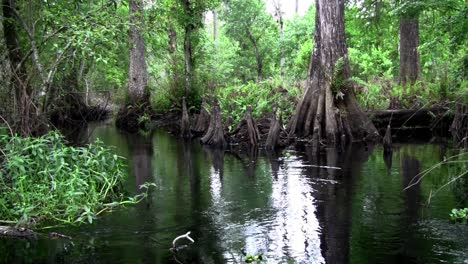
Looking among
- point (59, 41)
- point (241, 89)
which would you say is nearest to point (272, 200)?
point (59, 41)

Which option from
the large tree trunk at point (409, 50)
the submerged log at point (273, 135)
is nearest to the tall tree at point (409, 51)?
the large tree trunk at point (409, 50)

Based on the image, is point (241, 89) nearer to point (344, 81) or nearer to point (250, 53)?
point (344, 81)

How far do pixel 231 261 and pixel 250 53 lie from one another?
29045 mm

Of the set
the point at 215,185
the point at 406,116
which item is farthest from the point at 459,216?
the point at 406,116

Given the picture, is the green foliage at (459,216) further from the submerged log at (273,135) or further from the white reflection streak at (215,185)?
the submerged log at (273,135)

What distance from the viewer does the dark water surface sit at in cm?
585

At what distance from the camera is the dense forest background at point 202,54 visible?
9.01 meters

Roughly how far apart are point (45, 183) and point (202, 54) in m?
16.6

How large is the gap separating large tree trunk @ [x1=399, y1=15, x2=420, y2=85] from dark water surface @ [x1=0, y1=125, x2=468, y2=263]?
703 centimetres

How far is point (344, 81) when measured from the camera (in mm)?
14773

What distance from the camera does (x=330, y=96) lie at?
14383 millimetres

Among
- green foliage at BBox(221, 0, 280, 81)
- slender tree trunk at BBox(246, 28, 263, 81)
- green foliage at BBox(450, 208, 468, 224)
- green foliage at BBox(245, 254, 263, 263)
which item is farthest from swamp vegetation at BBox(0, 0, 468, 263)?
slender tree trunk at BBox(246, 28, 263, 81)

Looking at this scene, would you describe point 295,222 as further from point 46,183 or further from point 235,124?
point 235,124

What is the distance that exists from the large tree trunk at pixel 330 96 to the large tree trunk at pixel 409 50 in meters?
3.88
